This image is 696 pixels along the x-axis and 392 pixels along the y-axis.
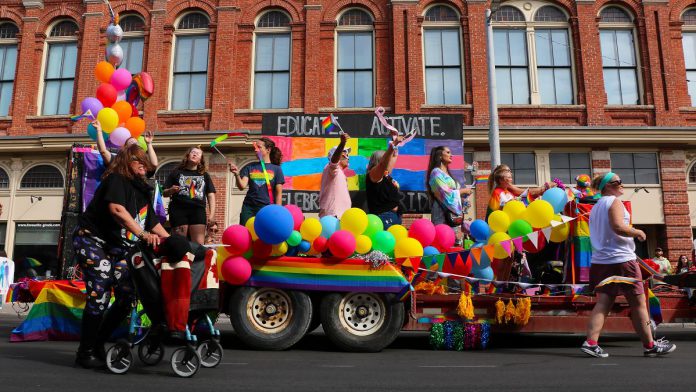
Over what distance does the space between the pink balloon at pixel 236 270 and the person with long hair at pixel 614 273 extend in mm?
3293

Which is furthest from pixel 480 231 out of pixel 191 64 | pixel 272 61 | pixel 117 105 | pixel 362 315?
pixel 191 64

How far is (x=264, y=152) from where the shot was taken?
6.60m

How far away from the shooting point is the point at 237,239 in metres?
5.18

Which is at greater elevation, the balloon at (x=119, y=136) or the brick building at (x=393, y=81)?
the brick building at (x=393, y=81)

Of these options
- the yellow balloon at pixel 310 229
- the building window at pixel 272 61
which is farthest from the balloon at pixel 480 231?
the building window at pixel 272 61

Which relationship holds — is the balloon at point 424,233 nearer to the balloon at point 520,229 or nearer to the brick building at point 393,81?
the balloon at point 520,229

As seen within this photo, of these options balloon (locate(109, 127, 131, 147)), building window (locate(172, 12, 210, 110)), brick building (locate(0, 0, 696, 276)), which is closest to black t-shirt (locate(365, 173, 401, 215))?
balloon (locate(109, 127, 131, 147))

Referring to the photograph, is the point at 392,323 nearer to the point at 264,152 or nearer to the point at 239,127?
the point at 264,152

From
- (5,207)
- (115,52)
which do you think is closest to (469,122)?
(115,52)

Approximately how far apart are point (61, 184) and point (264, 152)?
1347cm

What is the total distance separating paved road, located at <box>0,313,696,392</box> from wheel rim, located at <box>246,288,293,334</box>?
0.28 metres

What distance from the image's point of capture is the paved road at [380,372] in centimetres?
363

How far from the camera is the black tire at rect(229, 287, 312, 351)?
17.4 ft

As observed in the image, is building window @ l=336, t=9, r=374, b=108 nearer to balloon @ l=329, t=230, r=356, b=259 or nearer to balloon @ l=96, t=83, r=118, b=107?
balloon @ l=96, t=83, r=118, b=107
